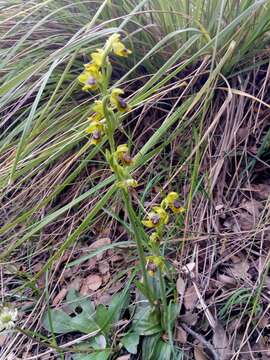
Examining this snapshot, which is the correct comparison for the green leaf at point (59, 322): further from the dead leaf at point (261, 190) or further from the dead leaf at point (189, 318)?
the dead leaf at point (261, 190)

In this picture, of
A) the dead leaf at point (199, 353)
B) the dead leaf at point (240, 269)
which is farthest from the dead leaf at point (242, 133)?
the dead leaf at point (199, 353)

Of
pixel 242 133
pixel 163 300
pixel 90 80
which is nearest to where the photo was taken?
pixel 90 80

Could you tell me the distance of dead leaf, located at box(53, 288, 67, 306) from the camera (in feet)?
4.38

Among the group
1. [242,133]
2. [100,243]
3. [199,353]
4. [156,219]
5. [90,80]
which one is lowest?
[199,353]

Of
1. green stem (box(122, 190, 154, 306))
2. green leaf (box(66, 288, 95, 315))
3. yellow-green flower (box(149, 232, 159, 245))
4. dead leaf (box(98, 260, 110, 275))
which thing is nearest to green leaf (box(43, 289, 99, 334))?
green leaf (box(66, 288, 95, 315))

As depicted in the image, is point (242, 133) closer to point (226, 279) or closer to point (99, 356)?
point (226, 279)

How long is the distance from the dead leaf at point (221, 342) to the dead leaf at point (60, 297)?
432 millimetres

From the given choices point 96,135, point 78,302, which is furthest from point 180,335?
point 96,135

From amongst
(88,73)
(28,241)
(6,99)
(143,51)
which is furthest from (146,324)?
(143,51)

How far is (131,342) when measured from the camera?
116 centimetres

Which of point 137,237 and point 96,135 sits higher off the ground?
point 96,135

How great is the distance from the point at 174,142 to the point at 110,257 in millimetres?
383

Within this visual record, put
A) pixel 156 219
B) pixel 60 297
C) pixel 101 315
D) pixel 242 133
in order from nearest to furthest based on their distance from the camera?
pixel 156 219
pixel 101 315
pixel 60 297
pixel 242 133

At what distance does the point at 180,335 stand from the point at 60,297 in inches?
14.2
